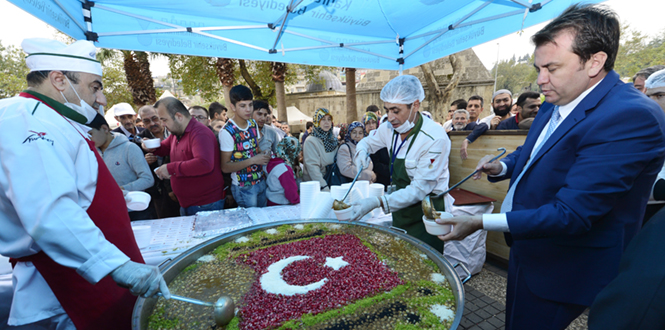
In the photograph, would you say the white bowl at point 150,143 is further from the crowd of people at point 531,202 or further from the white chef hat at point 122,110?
the white chef hat at point 122,110

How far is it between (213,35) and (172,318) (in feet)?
14.2

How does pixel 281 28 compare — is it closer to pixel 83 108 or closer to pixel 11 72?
pixel 83 108

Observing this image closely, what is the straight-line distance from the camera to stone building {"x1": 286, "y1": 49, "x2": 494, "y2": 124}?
1716 cm

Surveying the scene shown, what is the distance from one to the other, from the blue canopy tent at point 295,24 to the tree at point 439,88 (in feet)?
30.0

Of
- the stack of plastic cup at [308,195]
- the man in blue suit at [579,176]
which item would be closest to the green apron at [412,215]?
the stack of plastic cup at [308,195]

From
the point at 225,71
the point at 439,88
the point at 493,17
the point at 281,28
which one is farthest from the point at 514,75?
the point at 281,28

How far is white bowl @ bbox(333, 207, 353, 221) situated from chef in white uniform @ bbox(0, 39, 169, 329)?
1396mm

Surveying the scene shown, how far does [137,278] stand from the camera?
120 cm

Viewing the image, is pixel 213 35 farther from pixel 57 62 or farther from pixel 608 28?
pixel 608 28

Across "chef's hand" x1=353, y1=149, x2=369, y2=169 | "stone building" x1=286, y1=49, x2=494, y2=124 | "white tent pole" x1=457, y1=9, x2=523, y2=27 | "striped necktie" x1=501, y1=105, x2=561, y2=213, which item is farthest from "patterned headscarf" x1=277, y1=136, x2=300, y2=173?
"stone building" x1=286, y1=49, x2=494, y2=124

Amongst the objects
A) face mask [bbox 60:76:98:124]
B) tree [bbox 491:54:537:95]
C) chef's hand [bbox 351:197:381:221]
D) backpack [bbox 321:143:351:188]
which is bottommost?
backpack [bbox 321:143:351:188]

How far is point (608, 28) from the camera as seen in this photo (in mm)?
1276

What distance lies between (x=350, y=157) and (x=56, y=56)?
4.00 m

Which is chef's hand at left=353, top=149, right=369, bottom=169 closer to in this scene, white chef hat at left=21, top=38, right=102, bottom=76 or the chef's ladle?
the chef's ladle
